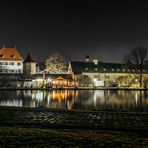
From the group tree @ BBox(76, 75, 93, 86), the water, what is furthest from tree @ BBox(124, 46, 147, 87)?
the water

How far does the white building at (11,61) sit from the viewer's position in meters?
107

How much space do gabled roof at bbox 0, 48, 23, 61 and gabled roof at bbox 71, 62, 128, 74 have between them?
23.5m

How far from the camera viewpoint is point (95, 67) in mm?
125500

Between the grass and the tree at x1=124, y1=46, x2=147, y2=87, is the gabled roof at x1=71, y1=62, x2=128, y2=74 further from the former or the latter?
the grass

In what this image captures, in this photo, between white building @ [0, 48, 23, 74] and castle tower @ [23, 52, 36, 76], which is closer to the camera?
castle tower @ [23, 52, 36, 76]

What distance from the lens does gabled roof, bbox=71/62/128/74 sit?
120 meters

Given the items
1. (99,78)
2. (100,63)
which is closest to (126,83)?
(99,78)

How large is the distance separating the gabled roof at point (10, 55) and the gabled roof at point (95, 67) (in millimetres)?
23486

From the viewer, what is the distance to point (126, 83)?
109 meters

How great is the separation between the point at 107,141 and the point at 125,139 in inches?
26.4

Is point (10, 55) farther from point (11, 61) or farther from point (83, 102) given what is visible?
point (83, 102)

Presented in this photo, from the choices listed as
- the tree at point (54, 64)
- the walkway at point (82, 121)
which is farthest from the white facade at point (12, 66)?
the walkway at point (82, 121)

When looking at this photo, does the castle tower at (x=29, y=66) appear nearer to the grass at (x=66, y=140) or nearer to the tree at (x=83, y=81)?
the tree at (x=83, y=81)

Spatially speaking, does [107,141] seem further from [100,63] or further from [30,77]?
[100,63]
